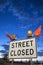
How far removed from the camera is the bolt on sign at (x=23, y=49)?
6.79 m

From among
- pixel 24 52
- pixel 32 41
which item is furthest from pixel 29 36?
pixel 24 52

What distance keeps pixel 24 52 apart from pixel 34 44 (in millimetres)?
560

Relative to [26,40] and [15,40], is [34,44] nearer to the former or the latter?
[26,40]

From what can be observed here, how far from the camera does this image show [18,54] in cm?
711

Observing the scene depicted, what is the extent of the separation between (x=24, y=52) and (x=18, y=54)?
269 mm

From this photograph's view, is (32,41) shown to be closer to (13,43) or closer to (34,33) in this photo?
(34,33)

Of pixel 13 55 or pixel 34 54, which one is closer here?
pixel 34 54

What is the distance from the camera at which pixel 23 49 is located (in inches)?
278

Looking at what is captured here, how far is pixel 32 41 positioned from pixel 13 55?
1020mm

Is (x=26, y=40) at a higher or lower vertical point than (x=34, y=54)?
higher

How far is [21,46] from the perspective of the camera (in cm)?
712

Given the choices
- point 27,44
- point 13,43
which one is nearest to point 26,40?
point 27,44

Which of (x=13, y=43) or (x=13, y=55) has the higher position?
(x=13, y=43)

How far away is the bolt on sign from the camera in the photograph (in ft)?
22.3
